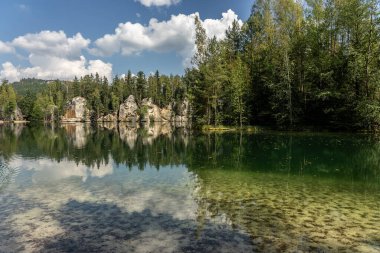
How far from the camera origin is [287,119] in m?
63.0

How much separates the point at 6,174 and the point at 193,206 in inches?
598

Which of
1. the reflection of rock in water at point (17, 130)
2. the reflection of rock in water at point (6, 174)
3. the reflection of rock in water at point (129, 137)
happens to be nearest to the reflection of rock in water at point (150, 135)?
the reflection of rock in water at point (129, 137)

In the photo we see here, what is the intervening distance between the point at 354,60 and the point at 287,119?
49.8ft

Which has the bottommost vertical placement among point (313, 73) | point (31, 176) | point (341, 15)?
point (31, 176)

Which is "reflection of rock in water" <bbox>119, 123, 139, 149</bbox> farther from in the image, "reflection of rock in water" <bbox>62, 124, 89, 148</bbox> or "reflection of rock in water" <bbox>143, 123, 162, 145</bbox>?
"reflection of rock in water" <bbox>62, 124, 89, 148</bbox>

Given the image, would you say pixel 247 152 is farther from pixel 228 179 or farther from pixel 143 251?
pixel 143 251

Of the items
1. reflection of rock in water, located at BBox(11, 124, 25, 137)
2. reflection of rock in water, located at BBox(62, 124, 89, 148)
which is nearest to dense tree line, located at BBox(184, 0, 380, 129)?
reflection of rock in water, located at BBox(62, 124, 89, 148)

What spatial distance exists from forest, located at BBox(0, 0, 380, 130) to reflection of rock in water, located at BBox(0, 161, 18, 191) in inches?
1767

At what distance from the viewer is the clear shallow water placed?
10.6 m

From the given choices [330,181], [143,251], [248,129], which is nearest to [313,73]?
[248,129]

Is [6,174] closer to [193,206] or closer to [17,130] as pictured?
[193,206]

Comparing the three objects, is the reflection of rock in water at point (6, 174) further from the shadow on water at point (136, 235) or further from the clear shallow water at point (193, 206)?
the shadow on water at point (136, 235)

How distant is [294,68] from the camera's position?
211ft

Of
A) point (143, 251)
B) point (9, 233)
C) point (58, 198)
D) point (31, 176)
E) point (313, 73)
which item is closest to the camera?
point (143, 251)
